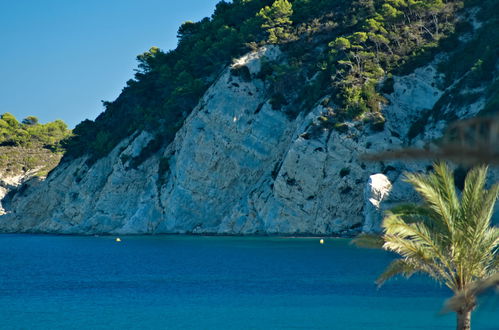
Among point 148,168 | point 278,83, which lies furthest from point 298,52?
point 148,168

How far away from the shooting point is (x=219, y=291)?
39.4 metres

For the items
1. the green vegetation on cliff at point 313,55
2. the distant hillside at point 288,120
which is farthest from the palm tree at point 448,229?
the green vegetation on cliff at point 313,55

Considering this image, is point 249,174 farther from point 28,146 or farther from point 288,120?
point 28,146

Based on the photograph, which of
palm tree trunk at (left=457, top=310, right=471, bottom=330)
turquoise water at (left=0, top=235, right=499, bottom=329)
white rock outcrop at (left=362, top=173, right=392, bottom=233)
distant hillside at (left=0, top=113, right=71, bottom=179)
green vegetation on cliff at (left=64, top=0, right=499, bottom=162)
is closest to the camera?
palm tree trunk at (left=457, top=310, right=471, bottom=330)

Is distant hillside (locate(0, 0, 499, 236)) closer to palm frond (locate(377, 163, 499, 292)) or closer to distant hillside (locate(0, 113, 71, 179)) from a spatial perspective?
distant hillside (locate(0, 113, 71, 179))

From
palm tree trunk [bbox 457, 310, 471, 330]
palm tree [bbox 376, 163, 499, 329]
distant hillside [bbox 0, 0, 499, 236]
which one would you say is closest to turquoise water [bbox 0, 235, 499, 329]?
palm tree [bbox 376, 163, 499, 329]

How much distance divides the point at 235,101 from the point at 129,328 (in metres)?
54.7

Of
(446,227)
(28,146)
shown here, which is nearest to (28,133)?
(28,146)

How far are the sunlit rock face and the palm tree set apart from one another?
40.6 meters

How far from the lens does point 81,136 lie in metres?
106

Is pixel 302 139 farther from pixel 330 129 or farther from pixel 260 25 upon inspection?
pixel 260 25

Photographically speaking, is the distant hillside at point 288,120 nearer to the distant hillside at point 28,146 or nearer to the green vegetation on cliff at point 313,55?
the green vegetation on cliff at point 313,55

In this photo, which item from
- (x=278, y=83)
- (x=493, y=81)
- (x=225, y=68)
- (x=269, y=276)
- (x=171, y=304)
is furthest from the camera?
(x=225, y=68)

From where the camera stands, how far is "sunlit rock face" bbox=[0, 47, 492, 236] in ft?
227
